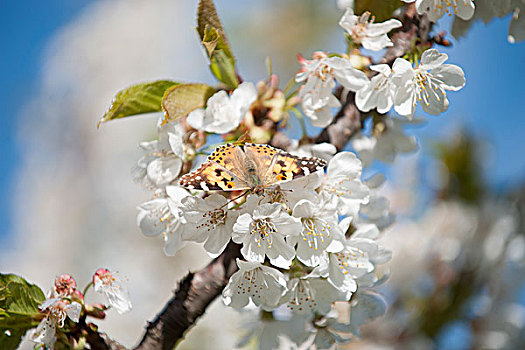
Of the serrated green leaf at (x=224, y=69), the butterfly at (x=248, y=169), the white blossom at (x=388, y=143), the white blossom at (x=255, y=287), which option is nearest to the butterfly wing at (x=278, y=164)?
the butterfly at (x=248, y=169)

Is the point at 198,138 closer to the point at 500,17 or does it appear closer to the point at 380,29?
the point at 380,29

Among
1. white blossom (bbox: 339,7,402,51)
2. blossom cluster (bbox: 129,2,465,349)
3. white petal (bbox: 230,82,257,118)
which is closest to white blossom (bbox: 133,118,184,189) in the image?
blossom cluster (bbox: 129,2,465,349)

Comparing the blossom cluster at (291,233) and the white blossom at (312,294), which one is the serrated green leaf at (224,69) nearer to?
the blossom cluster at (291,233)

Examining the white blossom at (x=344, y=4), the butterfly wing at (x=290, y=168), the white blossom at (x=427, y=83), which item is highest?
the white blossom at (x=344, y=4)

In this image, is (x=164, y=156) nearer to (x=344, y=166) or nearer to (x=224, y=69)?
→ (x=224, y=69)

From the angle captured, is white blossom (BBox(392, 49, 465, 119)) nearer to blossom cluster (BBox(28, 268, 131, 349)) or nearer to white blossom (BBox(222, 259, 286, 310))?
white blossom (BBox(222, 259, 286, 310))

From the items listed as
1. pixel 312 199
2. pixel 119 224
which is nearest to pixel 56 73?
pixel 119 224

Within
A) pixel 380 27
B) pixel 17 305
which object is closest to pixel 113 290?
pixel 17 305
